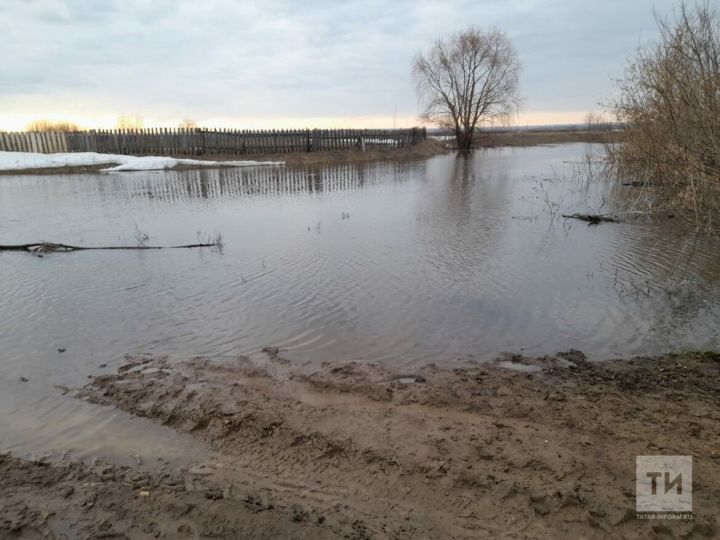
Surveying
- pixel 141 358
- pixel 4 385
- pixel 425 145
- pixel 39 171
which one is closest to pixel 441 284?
pixel 141 358

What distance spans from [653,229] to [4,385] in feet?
42.9

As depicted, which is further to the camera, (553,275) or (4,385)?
(553,275)

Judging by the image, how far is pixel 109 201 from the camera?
16.9 meters

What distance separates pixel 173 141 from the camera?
34.1 meters

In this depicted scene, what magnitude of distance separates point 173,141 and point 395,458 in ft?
115

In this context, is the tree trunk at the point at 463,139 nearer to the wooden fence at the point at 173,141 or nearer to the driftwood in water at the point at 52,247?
the wooden fence at the point at 173,141

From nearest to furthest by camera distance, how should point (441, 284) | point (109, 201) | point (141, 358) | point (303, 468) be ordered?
point (303, 468) → point (141, 358) → point (441, 284) → point (109, 201)

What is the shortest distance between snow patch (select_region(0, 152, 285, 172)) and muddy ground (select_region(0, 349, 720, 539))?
27308 millimetres

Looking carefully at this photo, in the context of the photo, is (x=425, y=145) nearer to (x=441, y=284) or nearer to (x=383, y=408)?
(x=441, y=284)

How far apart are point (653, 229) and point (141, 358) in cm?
1176

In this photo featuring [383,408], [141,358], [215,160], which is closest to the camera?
[383,408]

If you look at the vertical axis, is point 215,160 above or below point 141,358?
above

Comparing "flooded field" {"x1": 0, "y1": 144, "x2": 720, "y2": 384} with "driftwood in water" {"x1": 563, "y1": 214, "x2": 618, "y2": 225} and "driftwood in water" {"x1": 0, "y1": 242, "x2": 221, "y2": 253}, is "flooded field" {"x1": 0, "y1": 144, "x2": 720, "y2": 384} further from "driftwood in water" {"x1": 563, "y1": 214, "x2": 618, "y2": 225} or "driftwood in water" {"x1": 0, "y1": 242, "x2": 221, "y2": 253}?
"driftwood in water" {"x1": 563, "y1": 214, "x2": 618, "y2": 225}

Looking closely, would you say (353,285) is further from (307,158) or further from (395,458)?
(307,158)
